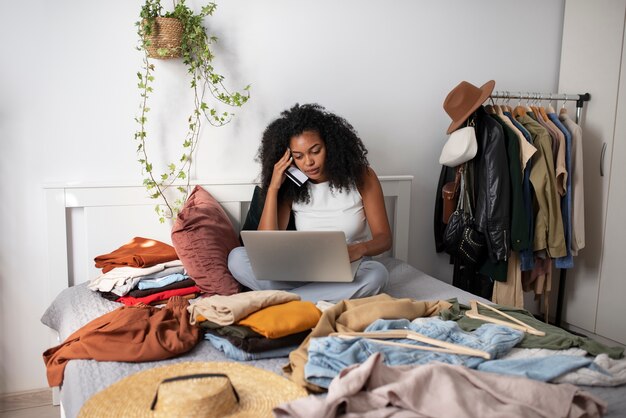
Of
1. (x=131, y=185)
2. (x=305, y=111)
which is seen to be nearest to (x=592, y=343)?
(x=305, y=111)

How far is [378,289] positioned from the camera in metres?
2.19

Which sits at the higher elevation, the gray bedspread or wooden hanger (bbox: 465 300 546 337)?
wooden hanger (bbox: 465 300 546 337)

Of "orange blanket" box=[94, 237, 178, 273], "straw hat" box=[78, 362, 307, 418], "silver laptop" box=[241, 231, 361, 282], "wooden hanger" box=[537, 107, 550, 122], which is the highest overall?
"wooden hanger" box=[537, 107, 550, 122]

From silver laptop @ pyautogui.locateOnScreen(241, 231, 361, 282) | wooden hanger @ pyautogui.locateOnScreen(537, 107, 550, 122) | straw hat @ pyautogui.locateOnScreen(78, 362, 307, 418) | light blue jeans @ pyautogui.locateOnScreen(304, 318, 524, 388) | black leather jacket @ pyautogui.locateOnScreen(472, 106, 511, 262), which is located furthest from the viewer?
wooden hanger @ pyautogui.locateOnScreen(537, 107, 550, 122)

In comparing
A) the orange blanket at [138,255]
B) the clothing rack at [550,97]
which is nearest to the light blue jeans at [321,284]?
the orange blanket at [138,255]

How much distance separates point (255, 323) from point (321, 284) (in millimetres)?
595

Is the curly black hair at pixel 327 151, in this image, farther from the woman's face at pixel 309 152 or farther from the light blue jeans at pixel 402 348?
the light blue jeans at pixel 402 348

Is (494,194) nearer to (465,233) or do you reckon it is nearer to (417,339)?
(465,233)

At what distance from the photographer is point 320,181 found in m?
2.52

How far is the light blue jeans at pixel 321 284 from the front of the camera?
211 cm

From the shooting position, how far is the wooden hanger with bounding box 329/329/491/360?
1.47 metres

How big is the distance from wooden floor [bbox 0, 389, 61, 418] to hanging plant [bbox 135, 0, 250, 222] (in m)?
0.87

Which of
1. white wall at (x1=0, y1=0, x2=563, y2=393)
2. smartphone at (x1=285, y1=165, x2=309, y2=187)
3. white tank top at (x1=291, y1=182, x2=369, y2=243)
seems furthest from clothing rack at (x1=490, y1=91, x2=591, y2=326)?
smartphone at (x1=285, y1=165, x2=309, y2=187)

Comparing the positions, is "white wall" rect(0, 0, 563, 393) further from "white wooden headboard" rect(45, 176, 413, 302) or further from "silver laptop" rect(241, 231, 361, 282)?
"silver laptop" rect(241, 231, 361, 282)
